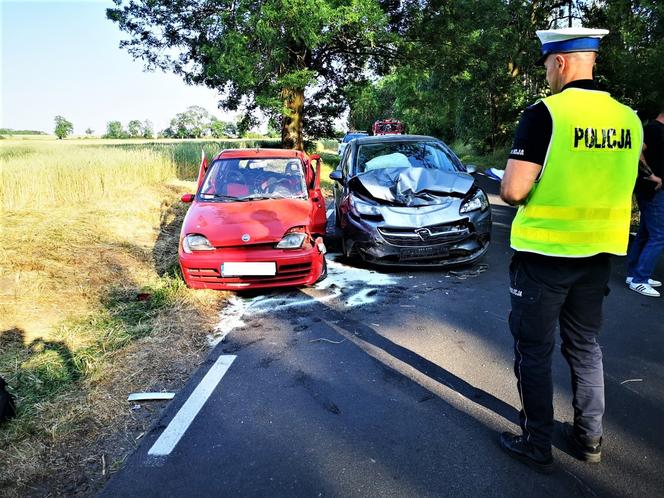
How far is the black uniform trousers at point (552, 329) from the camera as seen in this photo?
223 cm

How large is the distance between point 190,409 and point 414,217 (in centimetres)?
353

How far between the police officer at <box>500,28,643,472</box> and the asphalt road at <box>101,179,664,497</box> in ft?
1.05

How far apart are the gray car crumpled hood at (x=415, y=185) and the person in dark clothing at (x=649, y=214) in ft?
6.42

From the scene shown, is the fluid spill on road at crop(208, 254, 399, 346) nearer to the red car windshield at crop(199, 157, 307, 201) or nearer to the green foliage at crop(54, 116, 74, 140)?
the red car windshield at crop(199, 157, 307, 201)

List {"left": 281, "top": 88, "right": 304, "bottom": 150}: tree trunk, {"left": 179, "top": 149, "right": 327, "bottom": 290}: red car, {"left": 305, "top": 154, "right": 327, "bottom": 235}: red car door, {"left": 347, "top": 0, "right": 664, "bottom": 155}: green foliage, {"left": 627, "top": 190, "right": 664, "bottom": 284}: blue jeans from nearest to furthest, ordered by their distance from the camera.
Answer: {"left": 627, "top": 190, "right": 664, "bottom": 284}: blue jeans
{"left": 179, "top": 149, "right": 327, "bottom": 290}: red car
{"left": 305, "top": 154, "right": 327, "bottom": 235}: red car door
{"left": 347, "top": 0, "right": 664, "bottom": 155}: green foliage
{"left": 281, "top": 88, "right": 304, "bottom": 150}: tree trunk

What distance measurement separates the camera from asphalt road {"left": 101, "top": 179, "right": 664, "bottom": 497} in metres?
2.29

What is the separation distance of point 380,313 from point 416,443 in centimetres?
208

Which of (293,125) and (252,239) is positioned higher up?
(293,125)

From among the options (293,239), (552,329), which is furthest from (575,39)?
(293,239)

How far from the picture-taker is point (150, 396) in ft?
10.5

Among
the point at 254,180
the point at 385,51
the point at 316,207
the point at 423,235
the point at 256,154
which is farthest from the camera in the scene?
the point at 385,51

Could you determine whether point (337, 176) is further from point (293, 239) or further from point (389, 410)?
point (389, 410)

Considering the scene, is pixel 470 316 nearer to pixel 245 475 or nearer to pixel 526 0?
pixel 245 475

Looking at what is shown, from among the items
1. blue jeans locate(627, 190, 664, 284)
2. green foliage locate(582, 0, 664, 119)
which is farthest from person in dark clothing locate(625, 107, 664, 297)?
green foliage locate(582, 0, 664, 119)
